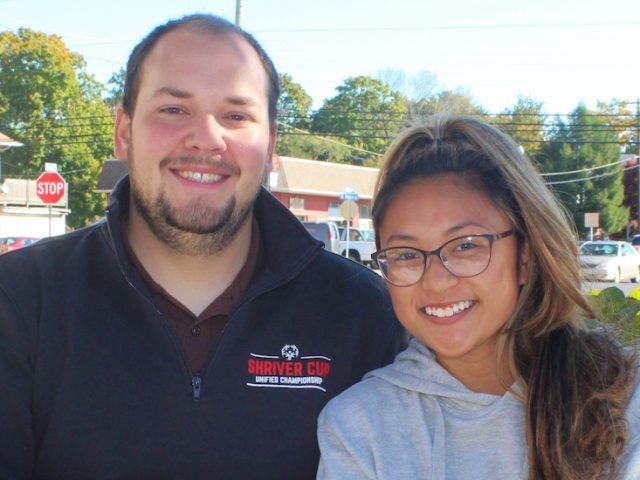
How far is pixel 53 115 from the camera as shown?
5422cm

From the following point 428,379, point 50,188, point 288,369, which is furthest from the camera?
point 50,188

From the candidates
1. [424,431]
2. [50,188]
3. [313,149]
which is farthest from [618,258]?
[313,149]

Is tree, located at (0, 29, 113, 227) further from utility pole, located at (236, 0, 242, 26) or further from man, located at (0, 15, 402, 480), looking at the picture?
man, located at (0, 15, 402, 480)

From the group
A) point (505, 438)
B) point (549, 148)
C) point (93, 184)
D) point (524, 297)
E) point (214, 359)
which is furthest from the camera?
point (93, 184)

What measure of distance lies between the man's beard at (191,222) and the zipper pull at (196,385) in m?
0.57

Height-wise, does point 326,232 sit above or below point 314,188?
below

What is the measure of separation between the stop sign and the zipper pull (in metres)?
15.0

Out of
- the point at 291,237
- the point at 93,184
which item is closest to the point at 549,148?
the point at 93,184

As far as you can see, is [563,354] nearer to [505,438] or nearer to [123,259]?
[505,438]

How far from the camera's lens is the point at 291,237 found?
140 inches

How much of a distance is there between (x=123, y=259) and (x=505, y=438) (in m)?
1.58

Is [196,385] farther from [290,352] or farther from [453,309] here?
[453,309]

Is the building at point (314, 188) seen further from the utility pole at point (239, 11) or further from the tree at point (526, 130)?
the utility pole at point (239, 11)

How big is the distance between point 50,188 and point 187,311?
1488 cm
